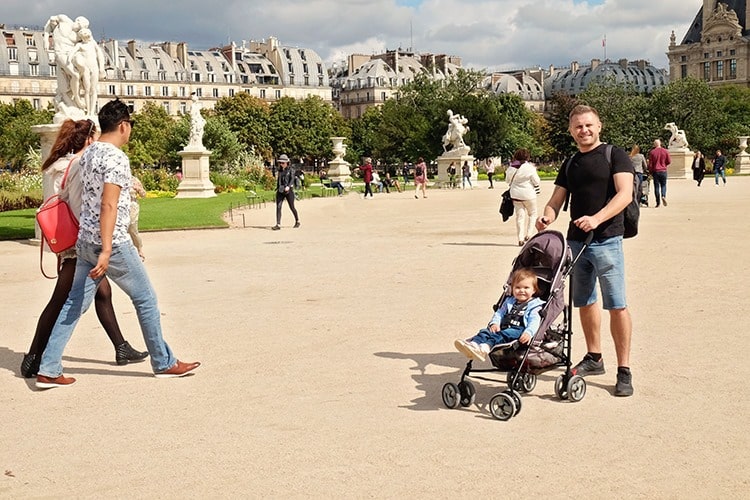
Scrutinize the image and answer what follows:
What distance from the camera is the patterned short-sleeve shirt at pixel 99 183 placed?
20.1ft

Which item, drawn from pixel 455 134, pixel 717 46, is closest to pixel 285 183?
pixel 455 134

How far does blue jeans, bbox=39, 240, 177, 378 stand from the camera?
6.25 m

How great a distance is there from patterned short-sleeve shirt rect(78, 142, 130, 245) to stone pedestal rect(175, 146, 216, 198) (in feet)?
93.7

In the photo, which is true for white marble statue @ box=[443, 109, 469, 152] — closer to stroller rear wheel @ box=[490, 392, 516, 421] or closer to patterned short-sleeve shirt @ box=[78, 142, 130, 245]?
patterned short-sleeve shirt @ box=[78, 142, 130, 245]

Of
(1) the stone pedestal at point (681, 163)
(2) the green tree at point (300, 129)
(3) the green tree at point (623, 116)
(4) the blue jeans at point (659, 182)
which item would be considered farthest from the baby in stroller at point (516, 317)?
(2) the green tree at point (300, 129)

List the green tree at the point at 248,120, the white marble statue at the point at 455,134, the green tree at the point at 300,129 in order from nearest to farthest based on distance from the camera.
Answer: the white marble statue at the point at 455,134, the green tree at the point at 248,120, the green tree at the point at 300,129

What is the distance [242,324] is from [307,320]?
607mm

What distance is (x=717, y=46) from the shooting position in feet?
444

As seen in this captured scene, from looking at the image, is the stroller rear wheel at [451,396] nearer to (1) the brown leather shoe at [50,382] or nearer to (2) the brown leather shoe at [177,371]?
(2) the brown leather shoe at [177,371]

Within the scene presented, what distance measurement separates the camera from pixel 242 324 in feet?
28.0

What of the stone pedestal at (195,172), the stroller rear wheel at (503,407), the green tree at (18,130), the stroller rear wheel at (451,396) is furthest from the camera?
the green tree at (18,130)

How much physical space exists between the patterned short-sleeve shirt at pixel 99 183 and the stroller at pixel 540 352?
8.25ft

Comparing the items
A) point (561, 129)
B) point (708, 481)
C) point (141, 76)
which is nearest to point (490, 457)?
point (708, 481)

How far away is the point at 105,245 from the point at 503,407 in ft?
9.17
